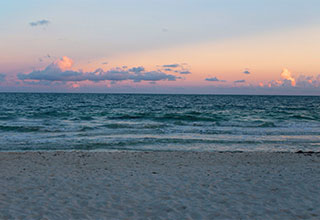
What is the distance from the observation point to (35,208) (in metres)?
6.87

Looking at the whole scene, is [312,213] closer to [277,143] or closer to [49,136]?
[277,143]

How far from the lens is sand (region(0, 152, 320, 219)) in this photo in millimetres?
6773

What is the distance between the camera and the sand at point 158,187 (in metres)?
6.77

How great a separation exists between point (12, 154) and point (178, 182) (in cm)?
843

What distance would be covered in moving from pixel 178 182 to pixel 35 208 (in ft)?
13.5

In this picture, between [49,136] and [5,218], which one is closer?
[5,218]

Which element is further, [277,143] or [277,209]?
[277,143]

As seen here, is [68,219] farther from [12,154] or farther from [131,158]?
[12,154]

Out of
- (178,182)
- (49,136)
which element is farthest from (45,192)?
(49,136)

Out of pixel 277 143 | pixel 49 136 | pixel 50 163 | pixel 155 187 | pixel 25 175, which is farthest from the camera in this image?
pixel 49 136

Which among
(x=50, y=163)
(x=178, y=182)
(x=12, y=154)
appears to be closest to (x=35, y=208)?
(x=178, y=182)

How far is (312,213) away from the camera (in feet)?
21.9

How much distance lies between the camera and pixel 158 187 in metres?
8.66

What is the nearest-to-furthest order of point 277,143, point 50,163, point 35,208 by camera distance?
point 35,208
point 50,163
point 277,143
